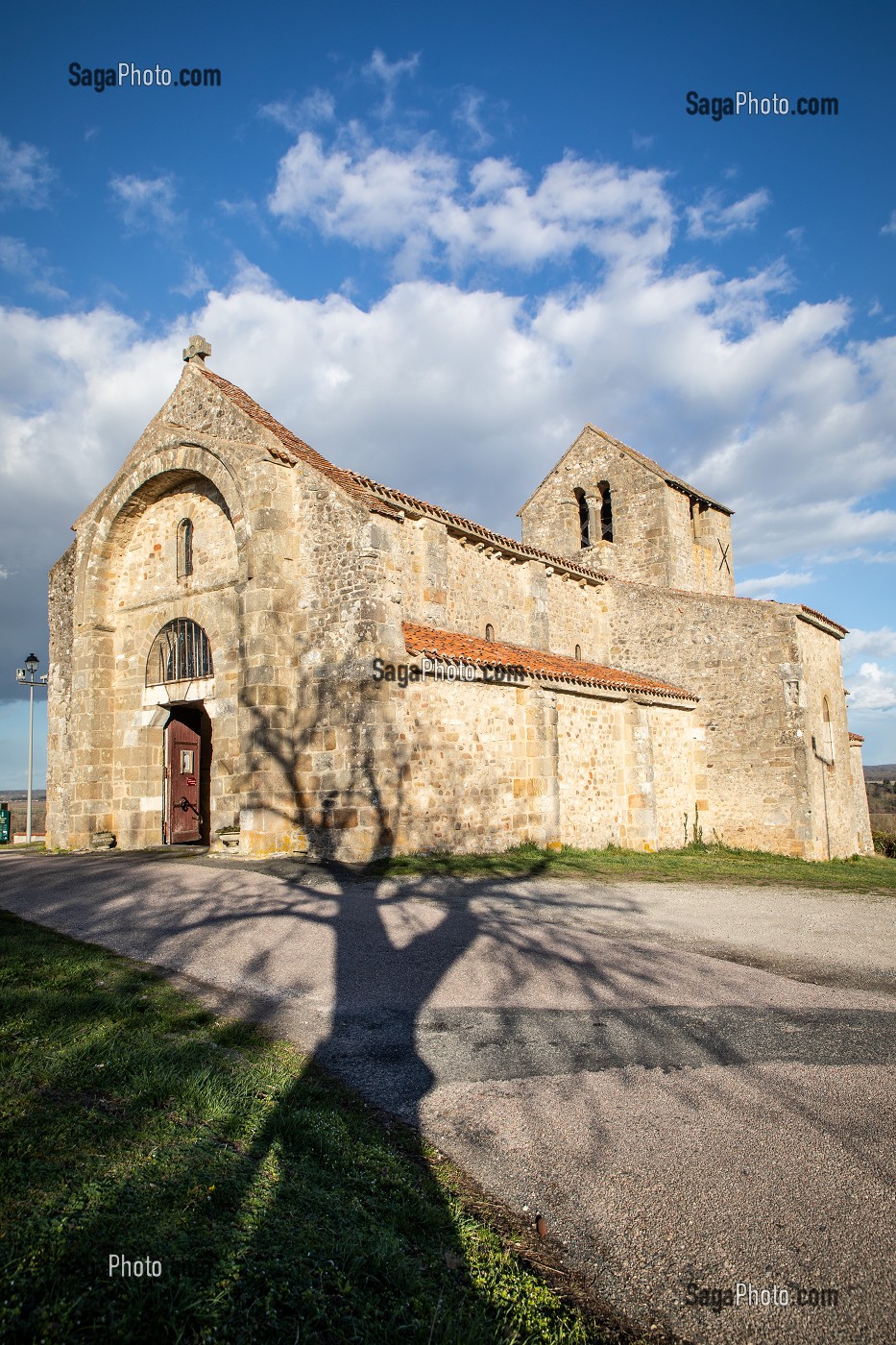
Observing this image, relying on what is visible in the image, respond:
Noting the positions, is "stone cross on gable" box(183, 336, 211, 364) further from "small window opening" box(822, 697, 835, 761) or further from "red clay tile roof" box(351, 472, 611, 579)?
"small window opening" box(822, 697, 835, 761)

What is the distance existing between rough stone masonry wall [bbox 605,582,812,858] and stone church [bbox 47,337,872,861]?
0.05 meters

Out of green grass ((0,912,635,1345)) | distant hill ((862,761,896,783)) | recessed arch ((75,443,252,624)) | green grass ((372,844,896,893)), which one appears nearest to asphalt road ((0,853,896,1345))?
green grass ((0,912,635,1345))

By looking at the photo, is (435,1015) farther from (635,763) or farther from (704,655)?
(704,655)

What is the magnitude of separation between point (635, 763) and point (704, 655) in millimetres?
4407

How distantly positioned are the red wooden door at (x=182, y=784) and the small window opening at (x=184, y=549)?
126 inches

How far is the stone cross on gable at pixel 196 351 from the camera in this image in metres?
16.4

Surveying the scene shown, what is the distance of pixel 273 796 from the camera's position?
533 inches

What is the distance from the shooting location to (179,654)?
1628 centimetres

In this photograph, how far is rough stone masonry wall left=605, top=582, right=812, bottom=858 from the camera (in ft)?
62.8

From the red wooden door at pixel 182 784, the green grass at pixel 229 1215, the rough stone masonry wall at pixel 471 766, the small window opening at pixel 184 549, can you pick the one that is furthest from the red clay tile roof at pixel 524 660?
the green grass at pixel 229 1215

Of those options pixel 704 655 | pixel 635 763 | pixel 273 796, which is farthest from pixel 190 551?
pixel 704 655

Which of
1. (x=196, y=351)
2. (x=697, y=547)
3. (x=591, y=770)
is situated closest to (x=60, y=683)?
(x=196, y=351)

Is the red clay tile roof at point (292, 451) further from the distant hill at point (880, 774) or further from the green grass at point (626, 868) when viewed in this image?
the distant hill at point (880, 774)

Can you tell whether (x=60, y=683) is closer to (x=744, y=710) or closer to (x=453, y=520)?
(x=453, y=520)
